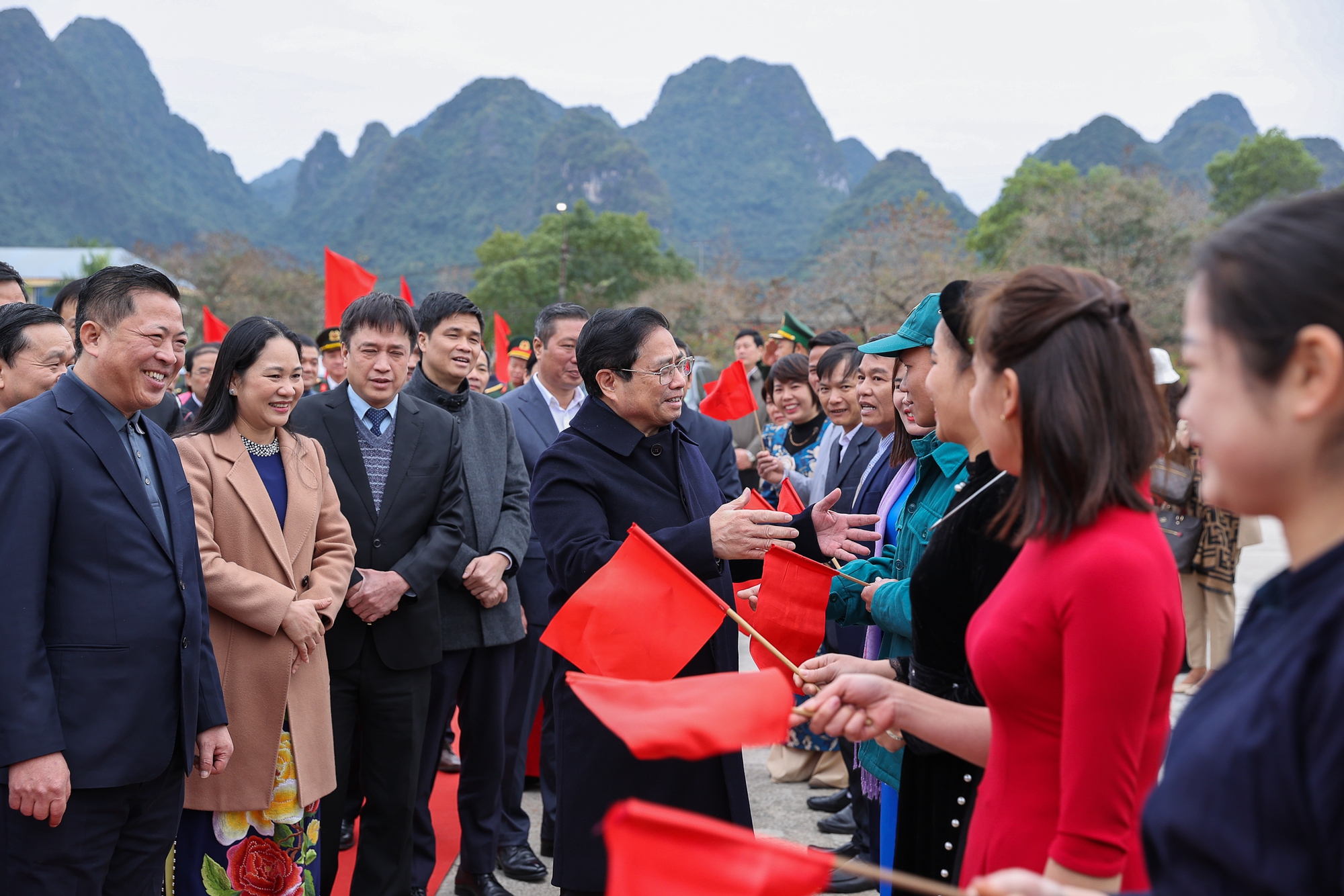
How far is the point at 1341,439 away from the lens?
2.90 feet

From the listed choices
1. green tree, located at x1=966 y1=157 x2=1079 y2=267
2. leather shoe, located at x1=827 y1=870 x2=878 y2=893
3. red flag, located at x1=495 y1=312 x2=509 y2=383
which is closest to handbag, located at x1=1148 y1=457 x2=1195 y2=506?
leather shoe, located at x1=827 y1=870 x2=878 y2=893

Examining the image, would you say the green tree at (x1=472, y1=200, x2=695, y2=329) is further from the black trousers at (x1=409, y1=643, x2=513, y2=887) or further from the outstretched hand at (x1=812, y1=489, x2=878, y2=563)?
the outstretched hand at (x1=812, y1=489, x2=878, y2=563)

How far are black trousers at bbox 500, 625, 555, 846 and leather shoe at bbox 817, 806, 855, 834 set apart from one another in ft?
3.96

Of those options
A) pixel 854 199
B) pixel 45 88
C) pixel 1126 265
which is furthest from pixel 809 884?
pixel 45 88

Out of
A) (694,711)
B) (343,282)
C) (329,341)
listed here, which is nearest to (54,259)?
(329,341)

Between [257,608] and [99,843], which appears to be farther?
[257,608]

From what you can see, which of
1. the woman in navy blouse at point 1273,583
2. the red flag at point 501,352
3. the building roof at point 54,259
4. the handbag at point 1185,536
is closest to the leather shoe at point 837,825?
the handbag at point 1185,536

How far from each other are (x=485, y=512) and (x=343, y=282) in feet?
7.87

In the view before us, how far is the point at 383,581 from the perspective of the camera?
315 centimetres

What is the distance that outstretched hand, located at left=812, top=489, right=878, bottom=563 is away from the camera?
2660 millimetres

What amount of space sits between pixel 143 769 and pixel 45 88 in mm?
111864

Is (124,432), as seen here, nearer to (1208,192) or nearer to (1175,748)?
(1175,748)

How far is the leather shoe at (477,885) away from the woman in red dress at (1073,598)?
2510mm

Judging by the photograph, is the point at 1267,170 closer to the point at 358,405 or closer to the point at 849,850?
the point at 849,850
